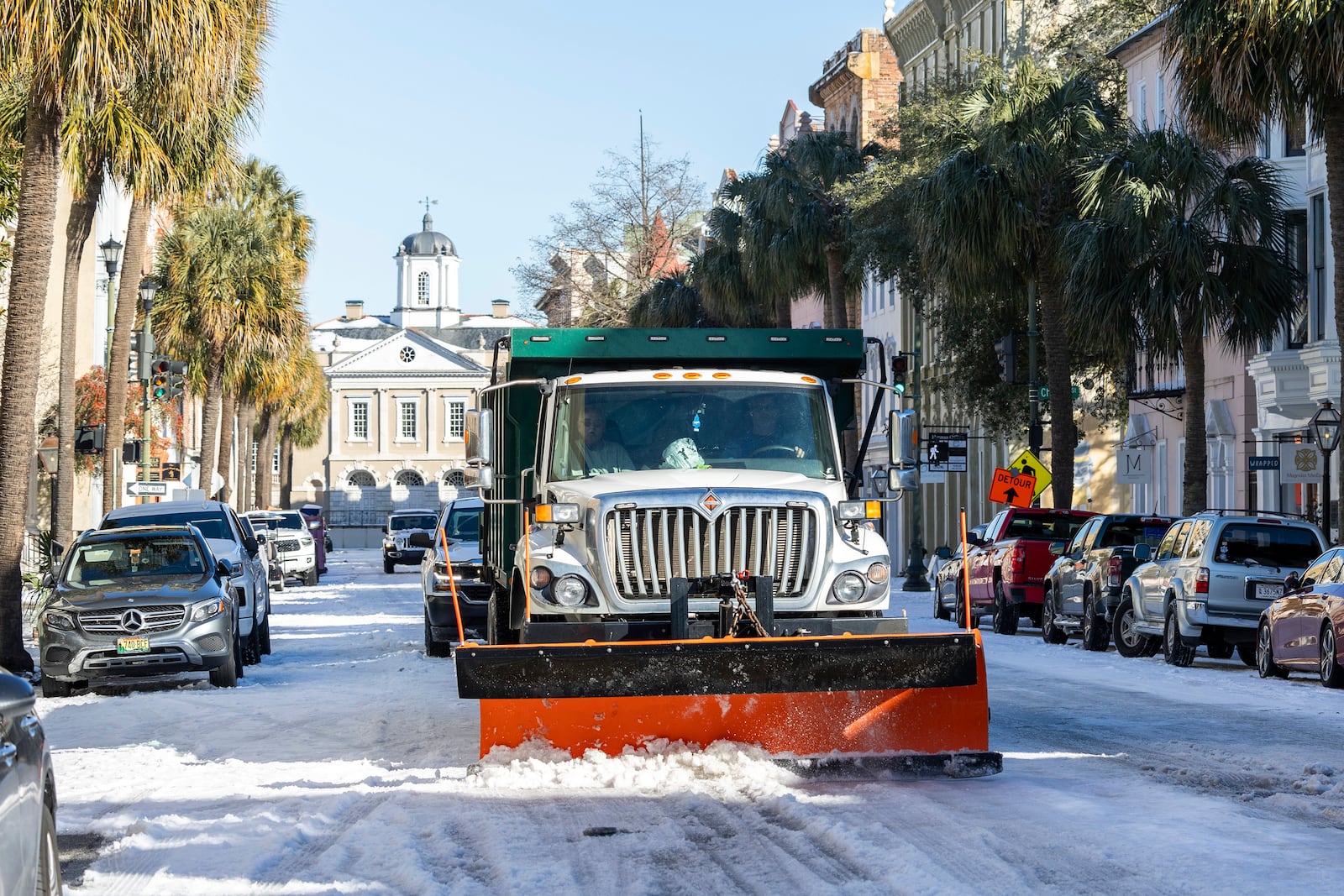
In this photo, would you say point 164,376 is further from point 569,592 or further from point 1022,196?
point 569,592

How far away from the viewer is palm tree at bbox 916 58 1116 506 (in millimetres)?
33469

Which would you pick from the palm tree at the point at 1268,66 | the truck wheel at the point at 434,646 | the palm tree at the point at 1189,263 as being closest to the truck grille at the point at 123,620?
the truck wheel at the point at 434,646

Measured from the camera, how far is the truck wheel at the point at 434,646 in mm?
21406

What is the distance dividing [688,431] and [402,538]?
45.5 meters

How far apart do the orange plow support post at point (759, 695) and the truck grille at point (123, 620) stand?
7631 mm

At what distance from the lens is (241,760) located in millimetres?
12414

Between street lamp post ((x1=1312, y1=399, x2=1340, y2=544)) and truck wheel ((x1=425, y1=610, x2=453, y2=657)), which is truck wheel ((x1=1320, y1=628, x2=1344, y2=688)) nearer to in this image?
truck wheel ((x1=425, y1=610, x2=453, y2=657))

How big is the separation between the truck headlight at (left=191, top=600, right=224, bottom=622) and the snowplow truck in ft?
19.3

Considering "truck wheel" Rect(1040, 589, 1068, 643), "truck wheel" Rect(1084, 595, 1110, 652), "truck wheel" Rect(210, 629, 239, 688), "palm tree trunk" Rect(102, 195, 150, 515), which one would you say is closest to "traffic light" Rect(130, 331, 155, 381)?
"palm tree trunk" Rect(102, 195, 150, 515)

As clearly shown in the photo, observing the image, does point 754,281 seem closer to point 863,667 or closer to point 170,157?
point 170,157

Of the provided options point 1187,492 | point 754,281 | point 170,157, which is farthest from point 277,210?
point 1187,492

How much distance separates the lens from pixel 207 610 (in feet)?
59.4

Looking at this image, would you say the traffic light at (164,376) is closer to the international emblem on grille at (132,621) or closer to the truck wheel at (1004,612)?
the truck wheel at (1004,612)

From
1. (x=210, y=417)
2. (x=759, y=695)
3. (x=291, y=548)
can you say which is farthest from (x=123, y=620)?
(x=210, y=417)
